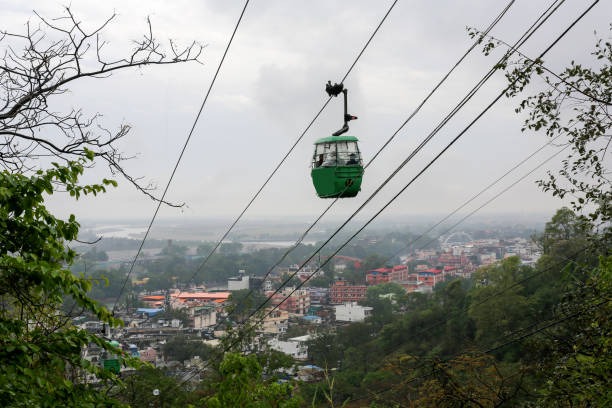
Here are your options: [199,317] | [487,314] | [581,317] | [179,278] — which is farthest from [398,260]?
[581,317]

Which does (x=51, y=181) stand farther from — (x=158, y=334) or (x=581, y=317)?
(x=158, y=334)

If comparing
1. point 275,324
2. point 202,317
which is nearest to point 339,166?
point 202,317

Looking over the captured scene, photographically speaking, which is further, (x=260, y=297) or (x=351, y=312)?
(x=260, y=297)

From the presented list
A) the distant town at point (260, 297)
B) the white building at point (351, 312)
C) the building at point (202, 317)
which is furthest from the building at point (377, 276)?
the building at point (202, 317)

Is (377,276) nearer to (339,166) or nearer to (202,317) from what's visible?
(202,317)

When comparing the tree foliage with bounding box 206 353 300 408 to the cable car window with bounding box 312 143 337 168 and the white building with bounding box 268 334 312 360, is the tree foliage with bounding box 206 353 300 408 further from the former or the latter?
the white building with bounding box 268 334 312 360

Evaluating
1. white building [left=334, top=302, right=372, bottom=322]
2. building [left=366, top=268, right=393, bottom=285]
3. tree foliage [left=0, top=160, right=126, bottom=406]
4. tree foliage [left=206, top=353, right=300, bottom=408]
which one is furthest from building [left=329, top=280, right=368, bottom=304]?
tree foliage [left=0, top=160, right=126, bottom=406]

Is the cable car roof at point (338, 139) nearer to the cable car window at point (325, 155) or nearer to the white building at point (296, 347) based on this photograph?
the cable car window at point (325, 155)
